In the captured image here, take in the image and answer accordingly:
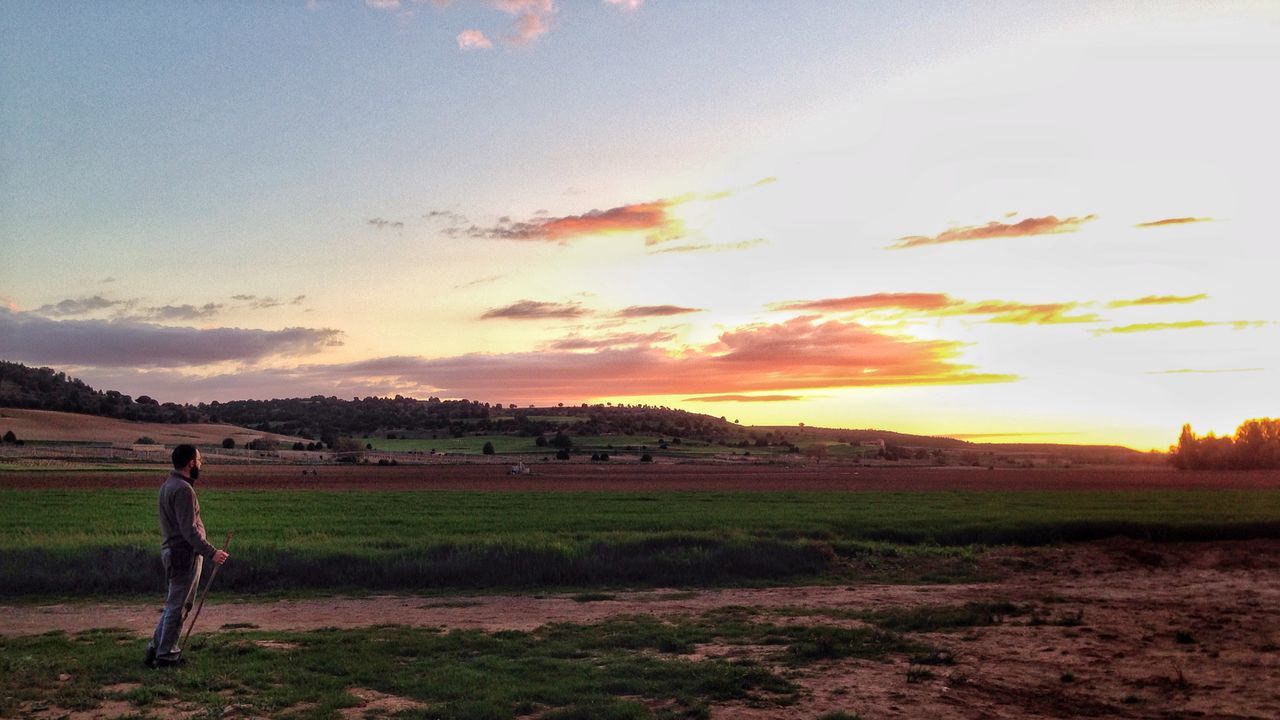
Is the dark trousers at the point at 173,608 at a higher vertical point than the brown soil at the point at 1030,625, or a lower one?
higher

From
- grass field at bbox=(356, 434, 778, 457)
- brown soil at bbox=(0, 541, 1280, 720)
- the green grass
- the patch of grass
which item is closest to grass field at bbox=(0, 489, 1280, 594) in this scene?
brown soil at bbox=(0, 541, 1280, 720)

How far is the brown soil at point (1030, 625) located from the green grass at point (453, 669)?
702 mm

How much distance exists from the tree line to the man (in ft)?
430

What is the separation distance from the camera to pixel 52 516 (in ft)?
105

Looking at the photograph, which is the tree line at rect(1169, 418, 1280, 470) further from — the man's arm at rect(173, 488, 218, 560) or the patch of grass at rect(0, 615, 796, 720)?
the man's arm at rect(173, 488, 218, 560)

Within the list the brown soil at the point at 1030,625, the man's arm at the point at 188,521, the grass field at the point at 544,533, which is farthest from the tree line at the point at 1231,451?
the man's arm at the point at 188,521

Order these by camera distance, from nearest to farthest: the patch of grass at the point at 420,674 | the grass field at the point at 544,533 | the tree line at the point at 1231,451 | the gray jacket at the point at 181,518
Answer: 1. the patch of grass at the point at 420,674
2. the gray jacket at the point at 181,518
3. the grass field at the point at 544,533
4. the tree line at the point at 1231,451

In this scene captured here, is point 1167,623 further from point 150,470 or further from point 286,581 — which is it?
point 150,470

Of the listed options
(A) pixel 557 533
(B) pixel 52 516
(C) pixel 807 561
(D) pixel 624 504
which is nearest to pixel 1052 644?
(C) pixel 807 561

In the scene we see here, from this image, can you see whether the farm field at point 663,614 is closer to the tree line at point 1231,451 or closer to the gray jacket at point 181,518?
the gray jacket at point 181,518

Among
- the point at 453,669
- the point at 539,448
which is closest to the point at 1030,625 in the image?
the point at 453,669

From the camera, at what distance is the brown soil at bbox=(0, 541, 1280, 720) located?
10.3 meters

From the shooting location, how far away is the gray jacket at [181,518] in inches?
433

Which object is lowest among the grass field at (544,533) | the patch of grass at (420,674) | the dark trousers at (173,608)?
the grass field at (544,533)
